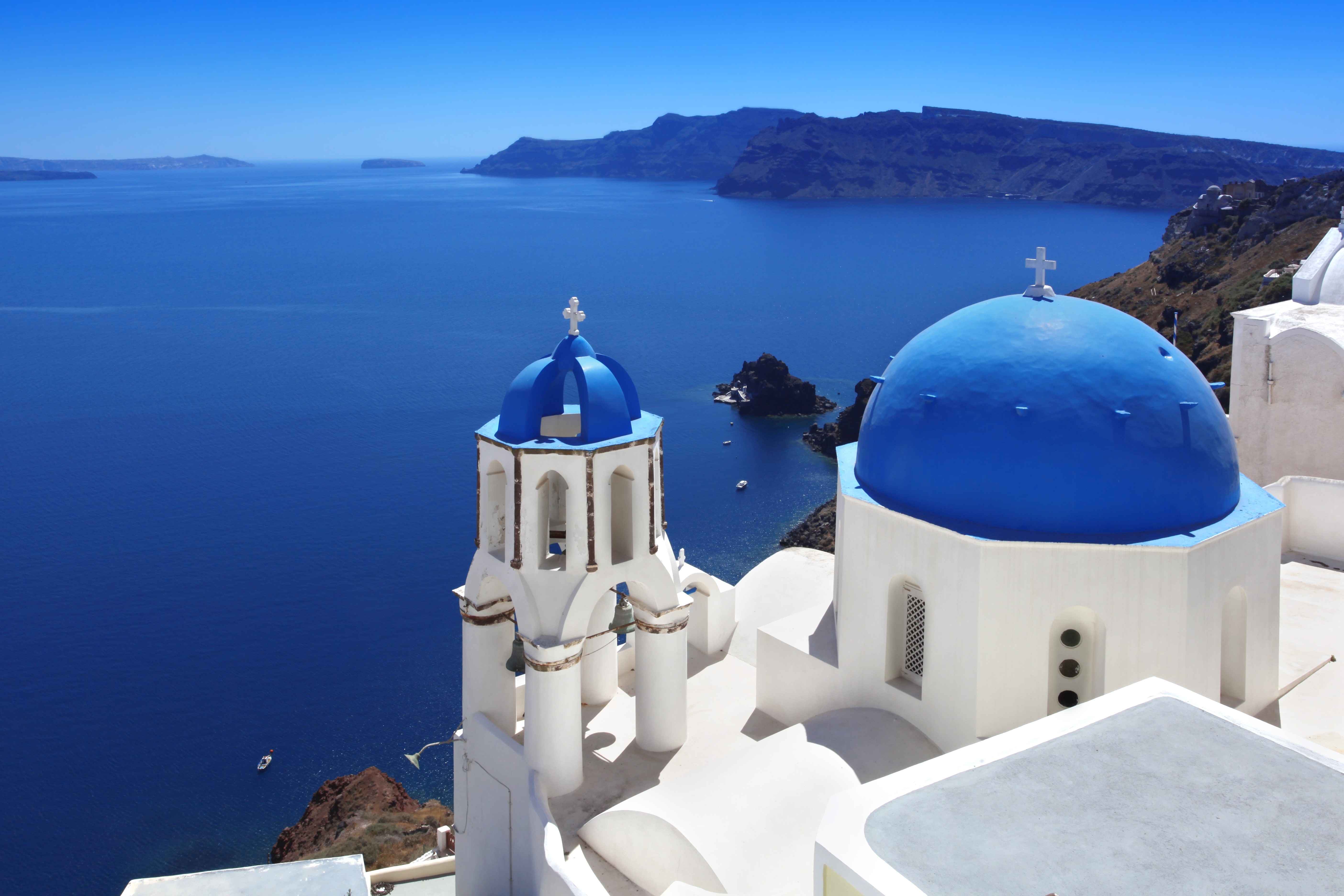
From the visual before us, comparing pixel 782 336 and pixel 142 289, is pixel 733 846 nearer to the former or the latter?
pixel 782 336

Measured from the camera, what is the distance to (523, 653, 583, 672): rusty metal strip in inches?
429

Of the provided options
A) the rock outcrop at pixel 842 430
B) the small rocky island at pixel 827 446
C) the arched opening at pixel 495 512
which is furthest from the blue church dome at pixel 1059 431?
the rock outcrop at pixel 842 430

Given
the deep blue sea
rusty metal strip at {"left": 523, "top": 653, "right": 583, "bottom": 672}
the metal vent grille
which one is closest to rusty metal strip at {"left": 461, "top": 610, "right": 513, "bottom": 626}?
rusty metal strip at {"left": 523, "top": 653, "right": 583, "bottom": 672}

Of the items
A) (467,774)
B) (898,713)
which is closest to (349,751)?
(467,774)

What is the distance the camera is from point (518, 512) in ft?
35.9

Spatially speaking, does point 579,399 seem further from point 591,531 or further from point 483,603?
point 483,603

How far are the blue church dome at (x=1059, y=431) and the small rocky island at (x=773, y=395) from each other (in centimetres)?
4108

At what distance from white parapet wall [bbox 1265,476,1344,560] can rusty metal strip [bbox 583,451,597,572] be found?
36.1 ft

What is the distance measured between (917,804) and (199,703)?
25958 mm

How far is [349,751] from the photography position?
26.0m

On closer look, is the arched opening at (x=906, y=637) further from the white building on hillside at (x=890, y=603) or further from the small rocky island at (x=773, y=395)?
the small rocky island at (x=773, y=395)

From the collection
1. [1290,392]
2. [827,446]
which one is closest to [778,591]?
[1290,392]

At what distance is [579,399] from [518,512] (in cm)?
137

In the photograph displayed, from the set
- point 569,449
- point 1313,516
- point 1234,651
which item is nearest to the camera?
point 569,449
